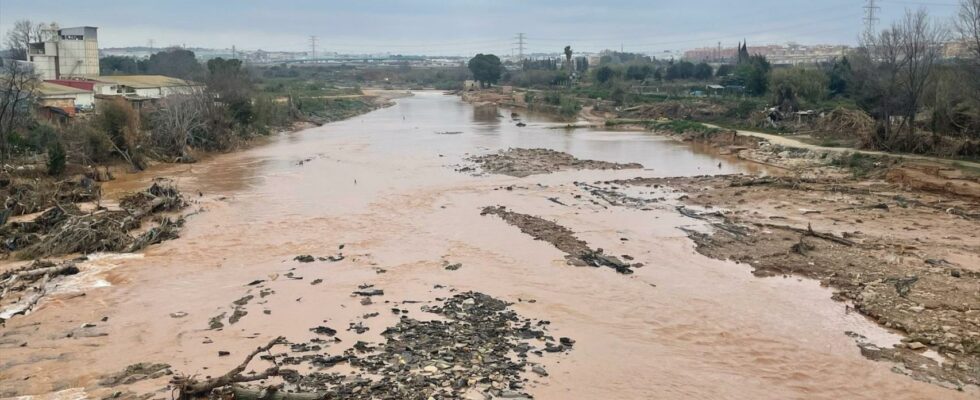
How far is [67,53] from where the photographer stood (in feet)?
155

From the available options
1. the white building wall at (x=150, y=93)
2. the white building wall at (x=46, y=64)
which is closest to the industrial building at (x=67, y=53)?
Result: the white building wall at (x=46, y=64)

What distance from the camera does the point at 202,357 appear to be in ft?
31.6

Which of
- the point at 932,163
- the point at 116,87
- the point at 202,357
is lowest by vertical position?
the point at 202,357

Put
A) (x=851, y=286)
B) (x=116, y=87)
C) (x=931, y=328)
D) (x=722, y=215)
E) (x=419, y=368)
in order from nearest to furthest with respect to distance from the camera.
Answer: (x=419, y=368) → (x=931, y=328) → (x=851, y=286) → (x=722, y=215) → (x=116, y=87)

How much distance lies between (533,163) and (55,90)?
21987 mm

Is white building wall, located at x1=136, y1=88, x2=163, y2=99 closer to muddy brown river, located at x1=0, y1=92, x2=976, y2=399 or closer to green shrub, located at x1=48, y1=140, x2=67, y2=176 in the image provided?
green shrub, located at x1=48, y1=140, x2=67, y2=176

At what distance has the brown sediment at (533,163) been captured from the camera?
1078 inches

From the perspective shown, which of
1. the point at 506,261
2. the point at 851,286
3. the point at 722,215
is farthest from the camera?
the point at 722,215

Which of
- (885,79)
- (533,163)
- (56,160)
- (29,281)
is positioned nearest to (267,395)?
(29,281)

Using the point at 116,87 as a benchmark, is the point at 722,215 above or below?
below

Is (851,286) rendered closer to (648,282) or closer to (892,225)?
(648,282)

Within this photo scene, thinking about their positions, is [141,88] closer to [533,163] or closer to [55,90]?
[55,90]

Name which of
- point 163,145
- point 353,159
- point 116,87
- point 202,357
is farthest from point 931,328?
point 116,87

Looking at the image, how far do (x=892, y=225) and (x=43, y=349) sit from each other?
1733 cm
